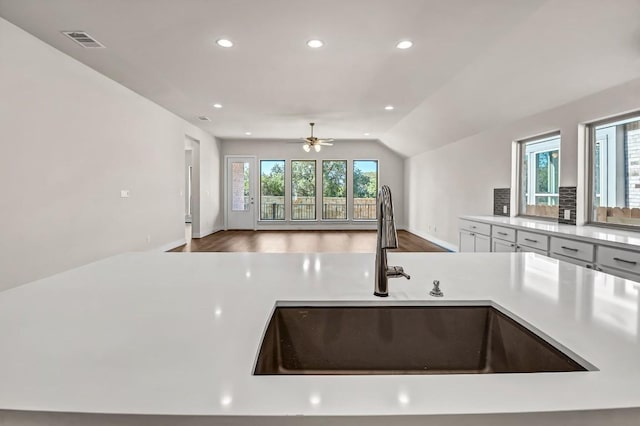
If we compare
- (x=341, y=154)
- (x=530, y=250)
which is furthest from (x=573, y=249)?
(x=341, y=154)

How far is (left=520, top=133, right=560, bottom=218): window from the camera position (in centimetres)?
431

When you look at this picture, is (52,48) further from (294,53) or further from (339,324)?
(339,324)

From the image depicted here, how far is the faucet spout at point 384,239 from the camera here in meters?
0.93

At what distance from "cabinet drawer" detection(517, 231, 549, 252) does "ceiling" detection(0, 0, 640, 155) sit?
1642 mm

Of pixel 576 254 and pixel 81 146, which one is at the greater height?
pixel 81 146

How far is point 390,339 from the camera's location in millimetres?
961

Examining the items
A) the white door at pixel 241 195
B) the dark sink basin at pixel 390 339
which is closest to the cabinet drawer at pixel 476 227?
the dark sink basin at pixel 390 339

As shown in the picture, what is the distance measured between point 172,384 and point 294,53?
12.5 feet

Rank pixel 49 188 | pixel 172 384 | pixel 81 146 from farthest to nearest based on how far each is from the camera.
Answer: pixel 81 146 → pixel 49 188 → pixel 172 384

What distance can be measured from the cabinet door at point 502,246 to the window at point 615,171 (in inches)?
36.7

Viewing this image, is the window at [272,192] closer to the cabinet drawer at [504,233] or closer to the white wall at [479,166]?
the white wall at [479,166]

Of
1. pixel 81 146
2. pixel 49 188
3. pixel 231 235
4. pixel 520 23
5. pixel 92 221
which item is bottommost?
pixel 231 235

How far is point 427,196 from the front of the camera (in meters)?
8.39

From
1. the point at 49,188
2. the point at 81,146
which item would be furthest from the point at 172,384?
the point at 81,146
